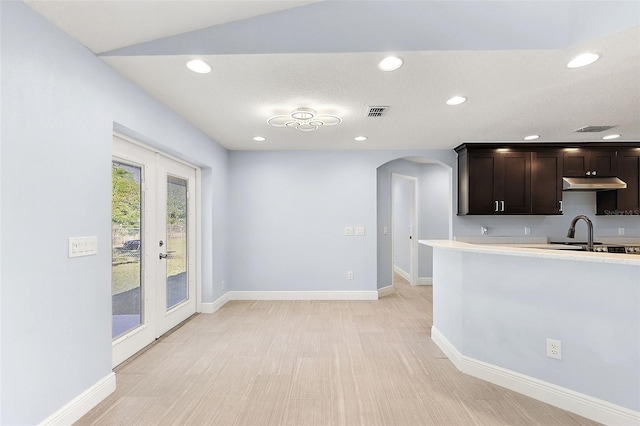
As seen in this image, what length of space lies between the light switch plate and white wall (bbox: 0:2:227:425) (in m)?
0.04

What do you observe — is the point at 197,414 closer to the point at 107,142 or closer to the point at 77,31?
the point at 107,142

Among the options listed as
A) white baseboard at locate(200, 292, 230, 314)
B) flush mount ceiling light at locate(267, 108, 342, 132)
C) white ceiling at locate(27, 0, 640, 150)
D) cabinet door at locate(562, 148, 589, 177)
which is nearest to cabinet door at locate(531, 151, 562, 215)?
cabinet door at locate(562, 148, 589, 177)

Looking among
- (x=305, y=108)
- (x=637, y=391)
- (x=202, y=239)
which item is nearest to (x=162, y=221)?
(x=202, y=239)

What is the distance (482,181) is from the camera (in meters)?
4.95

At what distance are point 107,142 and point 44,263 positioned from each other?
100 centimetres

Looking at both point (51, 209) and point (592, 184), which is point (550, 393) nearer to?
point (51, 209)

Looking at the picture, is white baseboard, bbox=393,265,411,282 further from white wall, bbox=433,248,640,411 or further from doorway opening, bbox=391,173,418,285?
white wall, bbox=433,248,640,411

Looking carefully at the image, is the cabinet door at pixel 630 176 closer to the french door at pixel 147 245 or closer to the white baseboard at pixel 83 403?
the french door at pixel 147 245

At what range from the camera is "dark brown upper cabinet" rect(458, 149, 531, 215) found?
16.2ft

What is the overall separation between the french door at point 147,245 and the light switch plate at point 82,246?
59cm

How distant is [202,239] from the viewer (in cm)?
467

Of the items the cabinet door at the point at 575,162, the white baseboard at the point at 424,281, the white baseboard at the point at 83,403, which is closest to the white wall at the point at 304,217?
the cabinet door at the point at 575,162

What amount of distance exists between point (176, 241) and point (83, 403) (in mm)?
2124

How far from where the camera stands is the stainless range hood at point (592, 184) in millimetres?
4703
